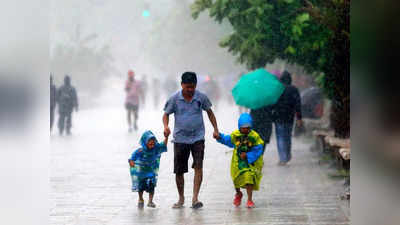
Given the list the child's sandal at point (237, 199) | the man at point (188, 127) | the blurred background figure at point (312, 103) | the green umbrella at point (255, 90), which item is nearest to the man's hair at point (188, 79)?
the man at point (188, 127)

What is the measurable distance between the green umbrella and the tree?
0.94 m

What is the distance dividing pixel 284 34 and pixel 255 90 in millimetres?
1617

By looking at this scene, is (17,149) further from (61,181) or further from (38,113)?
(61,181)

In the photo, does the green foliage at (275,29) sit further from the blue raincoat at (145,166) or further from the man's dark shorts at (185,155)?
the blue raincoat at (145,166)

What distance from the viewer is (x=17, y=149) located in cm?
353

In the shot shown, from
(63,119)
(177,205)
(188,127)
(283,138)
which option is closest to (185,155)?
(188,127)

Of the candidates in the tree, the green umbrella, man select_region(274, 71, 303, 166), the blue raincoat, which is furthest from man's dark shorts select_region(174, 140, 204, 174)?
man select_region(274, 71, 303, 166)

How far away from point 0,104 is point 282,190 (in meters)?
7.98

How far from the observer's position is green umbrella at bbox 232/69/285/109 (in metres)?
13.7

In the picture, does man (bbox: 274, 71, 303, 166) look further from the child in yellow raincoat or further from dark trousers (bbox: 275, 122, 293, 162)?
the child in yellow raincoat

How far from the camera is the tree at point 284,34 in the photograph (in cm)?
1375

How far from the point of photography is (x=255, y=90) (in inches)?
542

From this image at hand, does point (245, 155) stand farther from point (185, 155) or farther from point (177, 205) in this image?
point (177, 205)

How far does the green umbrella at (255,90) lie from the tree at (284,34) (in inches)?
37.0
